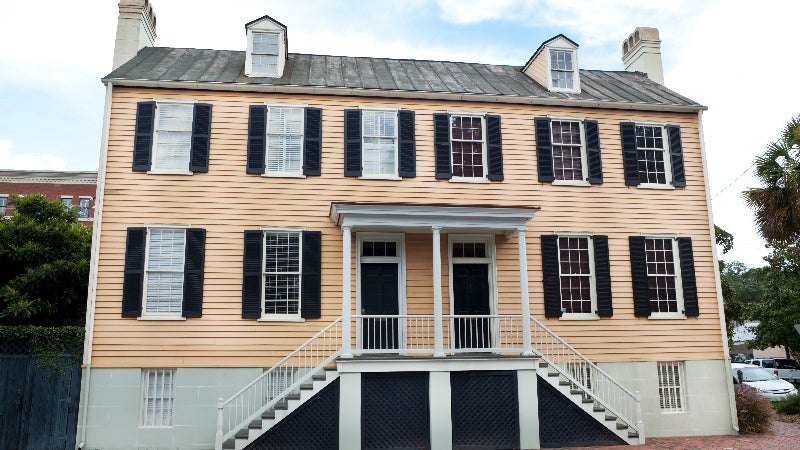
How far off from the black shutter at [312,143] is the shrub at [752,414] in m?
11.3

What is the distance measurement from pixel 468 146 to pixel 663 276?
5657mm

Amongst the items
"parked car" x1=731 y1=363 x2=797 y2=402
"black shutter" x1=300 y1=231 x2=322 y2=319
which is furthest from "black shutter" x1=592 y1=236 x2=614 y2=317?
"parked car" x1=731 y1=363 x2=797 y2=402

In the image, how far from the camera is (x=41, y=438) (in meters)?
12.3

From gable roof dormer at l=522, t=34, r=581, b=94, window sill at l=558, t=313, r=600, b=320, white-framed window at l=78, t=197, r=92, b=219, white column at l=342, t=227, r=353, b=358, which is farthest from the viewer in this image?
white-framed window at l=78, t=197, r=92, b=219

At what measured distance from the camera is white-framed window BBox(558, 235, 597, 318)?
14.3m

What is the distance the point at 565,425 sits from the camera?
12312 millimetres

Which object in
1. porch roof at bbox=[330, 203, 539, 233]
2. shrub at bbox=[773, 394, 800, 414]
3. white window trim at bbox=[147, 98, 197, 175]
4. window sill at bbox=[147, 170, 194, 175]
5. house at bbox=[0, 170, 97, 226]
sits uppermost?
house at bbox=[0, 170, 97, 226]

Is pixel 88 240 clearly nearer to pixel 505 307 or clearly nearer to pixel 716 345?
pixel 505 307

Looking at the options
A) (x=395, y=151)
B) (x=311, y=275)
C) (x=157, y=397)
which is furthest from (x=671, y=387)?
(x=157, y=397)

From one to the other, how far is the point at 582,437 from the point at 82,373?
10220mm

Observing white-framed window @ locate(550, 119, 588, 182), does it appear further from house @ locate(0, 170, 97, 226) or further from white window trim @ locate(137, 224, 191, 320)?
house @ locate(0, 170, 97, 226)

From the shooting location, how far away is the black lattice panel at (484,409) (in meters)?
12.1

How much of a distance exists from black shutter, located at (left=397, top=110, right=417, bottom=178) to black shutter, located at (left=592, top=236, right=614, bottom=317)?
4.67 metres

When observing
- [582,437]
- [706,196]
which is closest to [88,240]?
[582,437]
